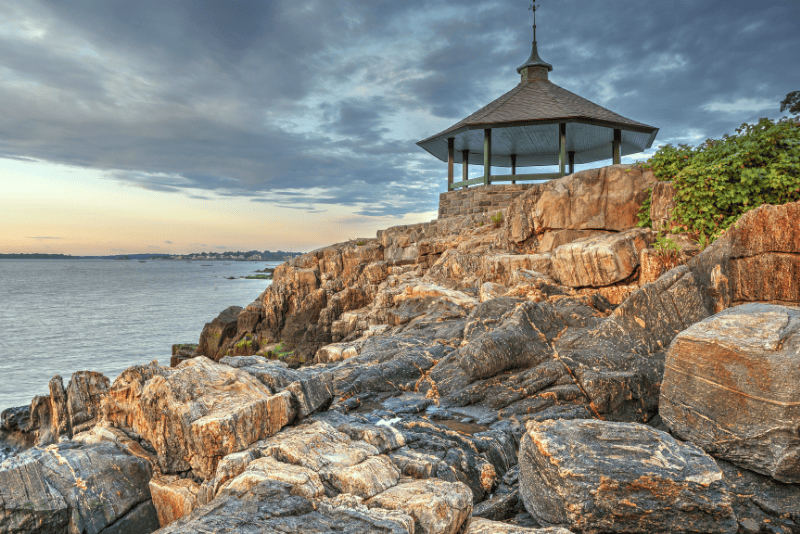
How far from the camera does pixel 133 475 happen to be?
17.9 ft

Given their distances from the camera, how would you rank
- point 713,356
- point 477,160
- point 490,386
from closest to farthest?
point 713,356, point 490,386, point 477,160

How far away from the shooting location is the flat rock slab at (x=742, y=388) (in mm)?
4820

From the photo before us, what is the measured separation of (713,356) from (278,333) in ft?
71.1

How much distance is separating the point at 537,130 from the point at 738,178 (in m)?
12.2

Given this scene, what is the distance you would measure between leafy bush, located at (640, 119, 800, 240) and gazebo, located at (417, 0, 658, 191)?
8874 millimetres

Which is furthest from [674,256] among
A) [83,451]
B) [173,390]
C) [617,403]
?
[83,451]

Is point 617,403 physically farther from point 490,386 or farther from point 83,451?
point 83,451

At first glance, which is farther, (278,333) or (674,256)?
(278,333)

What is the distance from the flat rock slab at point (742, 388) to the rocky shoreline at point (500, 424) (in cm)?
2

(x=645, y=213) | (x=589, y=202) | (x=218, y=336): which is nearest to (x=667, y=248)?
(x=645, y=213)

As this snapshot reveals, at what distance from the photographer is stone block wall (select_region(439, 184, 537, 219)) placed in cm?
2098

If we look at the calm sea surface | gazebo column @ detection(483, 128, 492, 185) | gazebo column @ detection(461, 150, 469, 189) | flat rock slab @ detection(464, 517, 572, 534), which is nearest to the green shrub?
gazebo column @ detection(483, 128, 492, 185)

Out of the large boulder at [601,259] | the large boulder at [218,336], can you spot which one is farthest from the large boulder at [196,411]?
the large boulder at [218,336]

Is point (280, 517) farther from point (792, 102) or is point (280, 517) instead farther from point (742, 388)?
point (792, 102)
